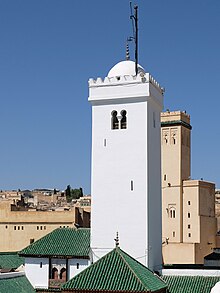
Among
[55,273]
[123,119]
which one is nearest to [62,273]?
[55,273]

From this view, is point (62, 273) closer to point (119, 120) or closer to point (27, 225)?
point (119, 120)

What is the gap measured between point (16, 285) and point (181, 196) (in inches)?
759

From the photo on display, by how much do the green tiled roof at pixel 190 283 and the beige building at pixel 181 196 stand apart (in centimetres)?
1739

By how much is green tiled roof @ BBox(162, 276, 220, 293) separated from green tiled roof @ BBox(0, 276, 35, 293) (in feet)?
12.4

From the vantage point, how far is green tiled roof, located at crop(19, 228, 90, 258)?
17109 millimetres

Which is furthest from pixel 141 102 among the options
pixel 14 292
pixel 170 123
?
pixel 170 123

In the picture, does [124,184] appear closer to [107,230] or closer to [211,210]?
[107,230]

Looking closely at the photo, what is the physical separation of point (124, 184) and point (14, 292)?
4122 mm

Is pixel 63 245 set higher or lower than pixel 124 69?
lower

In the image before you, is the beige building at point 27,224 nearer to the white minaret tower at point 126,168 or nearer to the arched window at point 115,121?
the white minaret tower at point 126,168

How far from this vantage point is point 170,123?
34.8 metres

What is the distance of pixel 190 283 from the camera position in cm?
1598

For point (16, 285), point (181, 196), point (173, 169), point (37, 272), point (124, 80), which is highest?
point (124, 80)

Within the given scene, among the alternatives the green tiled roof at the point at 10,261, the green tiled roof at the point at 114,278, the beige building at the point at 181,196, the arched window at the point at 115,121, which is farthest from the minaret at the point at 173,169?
the green tiled roof at the point at 114,278
